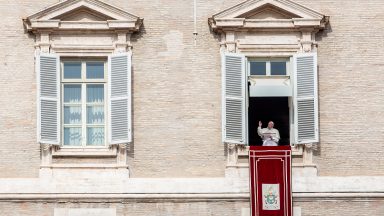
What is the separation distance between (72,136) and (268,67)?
4.56 meters

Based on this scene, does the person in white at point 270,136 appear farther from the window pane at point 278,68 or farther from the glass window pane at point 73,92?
the glass window pane at point 73,92

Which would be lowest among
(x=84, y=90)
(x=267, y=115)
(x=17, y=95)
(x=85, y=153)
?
(x=85, y=153)

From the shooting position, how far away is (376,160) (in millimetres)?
34562

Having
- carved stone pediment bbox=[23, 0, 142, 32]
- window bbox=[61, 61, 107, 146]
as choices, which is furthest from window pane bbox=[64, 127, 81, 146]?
carved stone pediment bbox=[23, 0, 142, 32]

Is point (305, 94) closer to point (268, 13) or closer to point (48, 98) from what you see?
point (268, 13)

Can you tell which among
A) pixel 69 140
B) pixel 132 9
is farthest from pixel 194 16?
pixel 69 140

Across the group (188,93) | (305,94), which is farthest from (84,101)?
(305,94)

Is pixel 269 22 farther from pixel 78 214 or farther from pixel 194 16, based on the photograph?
pixel 78 214

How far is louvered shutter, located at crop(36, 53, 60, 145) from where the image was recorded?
3419 centimetres

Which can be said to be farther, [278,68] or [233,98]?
[278,68]

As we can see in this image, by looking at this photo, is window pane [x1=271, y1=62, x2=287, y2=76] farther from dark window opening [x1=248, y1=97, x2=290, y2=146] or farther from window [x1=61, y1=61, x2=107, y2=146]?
window [x1=61, y1=61, x2=107, y2=146]

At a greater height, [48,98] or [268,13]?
[268,13]

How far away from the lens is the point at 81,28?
3450cm

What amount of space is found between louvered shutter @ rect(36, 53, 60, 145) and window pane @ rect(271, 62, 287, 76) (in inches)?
185
